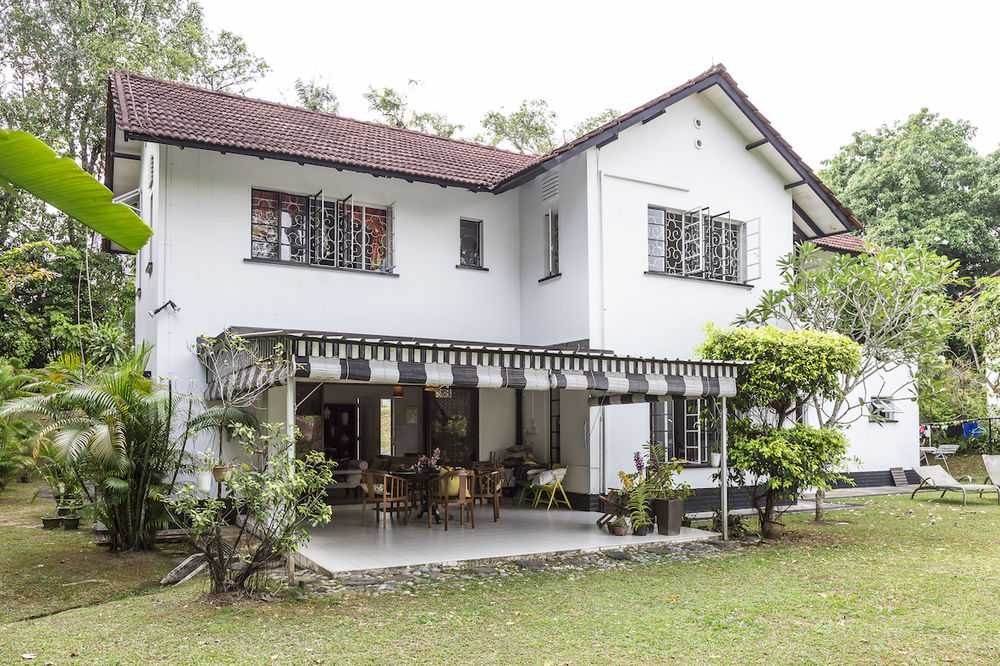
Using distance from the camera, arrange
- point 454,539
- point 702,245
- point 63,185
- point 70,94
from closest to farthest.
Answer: point 63,185, point 454,539, point 702,245, point 70,94

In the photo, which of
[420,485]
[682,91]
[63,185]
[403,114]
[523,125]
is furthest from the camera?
[523,125]

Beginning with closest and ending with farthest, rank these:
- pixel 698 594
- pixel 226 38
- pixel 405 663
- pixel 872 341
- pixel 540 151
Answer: pixel 405 663 → pixel 698 594 → pixel 872 341 → pixel 226 38 → pixel 540 151

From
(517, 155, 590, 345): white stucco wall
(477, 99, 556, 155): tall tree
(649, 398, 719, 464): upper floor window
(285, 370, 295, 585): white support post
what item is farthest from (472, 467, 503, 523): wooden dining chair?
(477, 99, 556, 155): tall tree

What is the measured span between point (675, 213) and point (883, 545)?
6.84 meters

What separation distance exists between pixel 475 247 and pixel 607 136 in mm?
3354

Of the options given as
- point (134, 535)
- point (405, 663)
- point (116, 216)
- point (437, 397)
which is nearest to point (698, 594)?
point (405, 663)

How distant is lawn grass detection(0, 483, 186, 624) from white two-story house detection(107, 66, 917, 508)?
2.86 m

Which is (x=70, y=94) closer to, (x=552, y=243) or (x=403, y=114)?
(x=403, y=114)

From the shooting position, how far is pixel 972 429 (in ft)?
78.8

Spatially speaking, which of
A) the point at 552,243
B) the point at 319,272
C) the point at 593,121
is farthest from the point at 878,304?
the point at 593,121

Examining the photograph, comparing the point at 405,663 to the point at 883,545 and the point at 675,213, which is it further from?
the point at 675,213

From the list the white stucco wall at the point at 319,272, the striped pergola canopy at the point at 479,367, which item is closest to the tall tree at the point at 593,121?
the white stucco wall at the point at 319,272

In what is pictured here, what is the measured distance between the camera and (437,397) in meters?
15.3

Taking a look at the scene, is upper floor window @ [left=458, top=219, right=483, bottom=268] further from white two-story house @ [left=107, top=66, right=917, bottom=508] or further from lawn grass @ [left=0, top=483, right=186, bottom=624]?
lawn grass @ [left=0, top=483, right=186, bottom=624]
